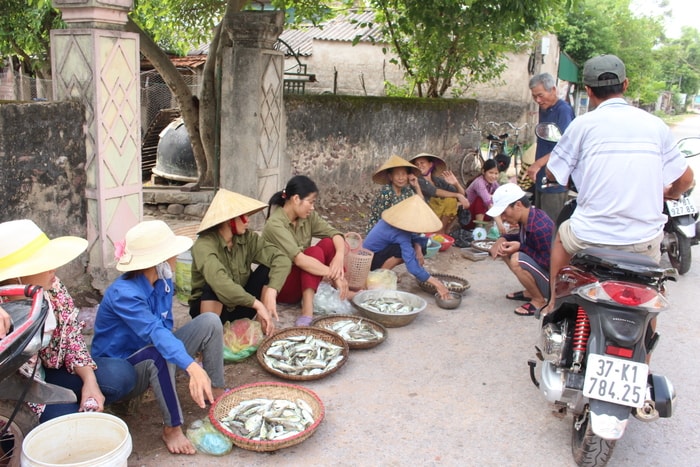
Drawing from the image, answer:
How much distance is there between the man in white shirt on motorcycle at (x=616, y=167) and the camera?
11.3ft

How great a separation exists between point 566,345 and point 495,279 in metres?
3.39

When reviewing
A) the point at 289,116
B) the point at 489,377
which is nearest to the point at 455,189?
the point at 289,116

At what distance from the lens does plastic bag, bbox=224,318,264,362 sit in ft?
14.1

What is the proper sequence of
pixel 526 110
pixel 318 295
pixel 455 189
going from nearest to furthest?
1. pixel 318 295
2. pixel 455 189
3. pixel 526 110

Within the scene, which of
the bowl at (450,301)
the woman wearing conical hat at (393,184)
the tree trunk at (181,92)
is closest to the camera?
the bowl at (450,301)

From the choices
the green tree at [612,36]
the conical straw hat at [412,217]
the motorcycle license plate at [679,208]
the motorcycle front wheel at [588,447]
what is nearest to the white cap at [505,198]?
the conical straw hat at [412,217]

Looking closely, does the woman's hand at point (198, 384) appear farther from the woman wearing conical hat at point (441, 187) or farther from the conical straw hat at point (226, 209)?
the woman wearing conical hat at point (441, 187)

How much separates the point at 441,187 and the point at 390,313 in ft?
10.1

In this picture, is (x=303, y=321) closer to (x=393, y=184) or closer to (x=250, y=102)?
(x=393, y=184)

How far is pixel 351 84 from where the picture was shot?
20.6 m

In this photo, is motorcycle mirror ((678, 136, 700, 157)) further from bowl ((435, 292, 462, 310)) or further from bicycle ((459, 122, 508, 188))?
bicycle ((459, 122, 508, 188))

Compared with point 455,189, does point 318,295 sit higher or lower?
lower

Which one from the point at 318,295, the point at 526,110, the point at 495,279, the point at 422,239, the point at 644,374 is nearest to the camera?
the point at 644,374

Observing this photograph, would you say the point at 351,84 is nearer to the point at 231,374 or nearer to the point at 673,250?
the point at 673,250
